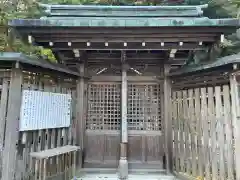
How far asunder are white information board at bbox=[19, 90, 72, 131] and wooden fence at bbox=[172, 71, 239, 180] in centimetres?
322

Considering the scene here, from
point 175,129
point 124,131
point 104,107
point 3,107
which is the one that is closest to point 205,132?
point 175,129

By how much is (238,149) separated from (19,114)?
4585 mm

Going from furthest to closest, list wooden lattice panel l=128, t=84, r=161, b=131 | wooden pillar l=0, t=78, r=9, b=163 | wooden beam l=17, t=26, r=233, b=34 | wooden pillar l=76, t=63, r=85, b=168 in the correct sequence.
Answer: wooden lattice panel l=128, t=84, r=161, b=131 < wooden pillar l=76, t=63, r=85, b=168 < wooden beam l=17, t=26, r=233, b=34 < wooden pillar l=0, t=78, r=9, b=163

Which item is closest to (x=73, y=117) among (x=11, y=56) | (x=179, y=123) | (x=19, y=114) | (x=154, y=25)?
(x=19, y=114)

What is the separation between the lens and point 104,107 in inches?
247

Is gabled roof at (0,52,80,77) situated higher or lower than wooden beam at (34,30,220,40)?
lower

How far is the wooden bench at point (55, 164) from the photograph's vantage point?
173 inches

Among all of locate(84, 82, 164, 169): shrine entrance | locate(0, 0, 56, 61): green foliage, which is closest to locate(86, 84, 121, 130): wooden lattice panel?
locate(84, 82, 164, 169): shrine entrance

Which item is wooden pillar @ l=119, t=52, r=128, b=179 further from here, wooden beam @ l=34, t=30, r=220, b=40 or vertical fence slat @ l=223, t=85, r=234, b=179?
vertical fence slat @ l=223, t=85, r=234, b=179

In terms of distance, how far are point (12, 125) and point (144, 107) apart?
3714 millimetres

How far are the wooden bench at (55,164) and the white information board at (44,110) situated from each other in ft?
2.07

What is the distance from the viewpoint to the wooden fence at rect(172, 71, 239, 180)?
13.5 feet

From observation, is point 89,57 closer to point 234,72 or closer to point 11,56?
point 11,56

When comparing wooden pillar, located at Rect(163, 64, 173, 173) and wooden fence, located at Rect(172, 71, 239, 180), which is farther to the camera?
wooden pillar, located at Rect(163, 64, 173, 173)
